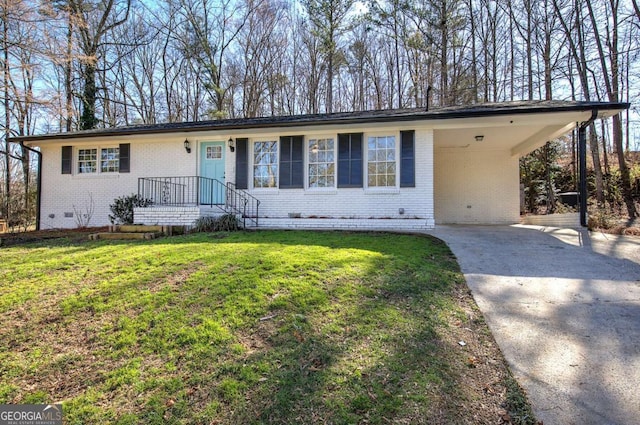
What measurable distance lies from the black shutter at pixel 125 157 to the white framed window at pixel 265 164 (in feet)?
13.5

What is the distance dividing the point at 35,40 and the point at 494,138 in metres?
13.0

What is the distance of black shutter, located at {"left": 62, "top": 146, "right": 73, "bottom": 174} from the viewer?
35.7 feet

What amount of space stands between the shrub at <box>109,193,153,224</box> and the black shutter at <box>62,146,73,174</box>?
Answer: 2.46 metres

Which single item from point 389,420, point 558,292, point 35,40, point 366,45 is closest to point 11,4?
point 35,40

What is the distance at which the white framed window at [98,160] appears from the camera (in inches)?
424

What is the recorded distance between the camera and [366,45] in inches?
784

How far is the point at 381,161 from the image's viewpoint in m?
9.05

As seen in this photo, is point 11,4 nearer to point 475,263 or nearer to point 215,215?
point 215,215

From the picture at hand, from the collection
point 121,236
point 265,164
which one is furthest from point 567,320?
point 121,236

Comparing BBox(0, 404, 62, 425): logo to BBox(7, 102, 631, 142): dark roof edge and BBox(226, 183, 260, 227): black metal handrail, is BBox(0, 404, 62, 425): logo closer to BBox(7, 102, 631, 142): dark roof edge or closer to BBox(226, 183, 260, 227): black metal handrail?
BBox(226, 183, 260, 227): black metal handrail

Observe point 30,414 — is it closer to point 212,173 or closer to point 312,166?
point 312,166

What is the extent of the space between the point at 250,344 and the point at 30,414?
139cm

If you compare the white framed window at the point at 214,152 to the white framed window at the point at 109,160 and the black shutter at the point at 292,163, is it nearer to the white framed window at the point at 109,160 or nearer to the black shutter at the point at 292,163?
the black shutter at the point at 292,163

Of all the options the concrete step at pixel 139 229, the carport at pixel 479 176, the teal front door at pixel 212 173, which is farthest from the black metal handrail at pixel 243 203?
the carport at pixel 479 176
